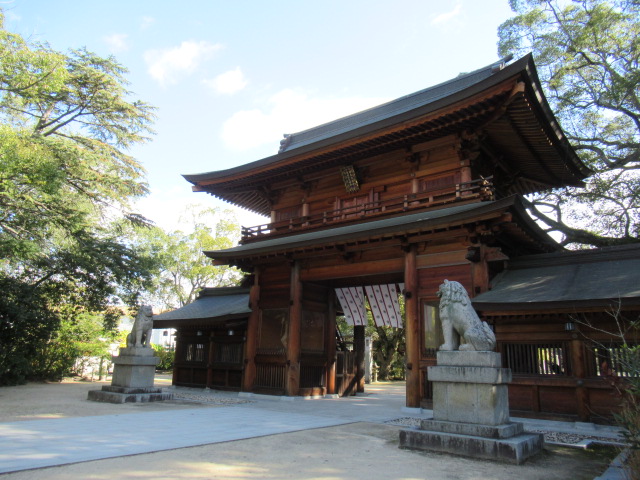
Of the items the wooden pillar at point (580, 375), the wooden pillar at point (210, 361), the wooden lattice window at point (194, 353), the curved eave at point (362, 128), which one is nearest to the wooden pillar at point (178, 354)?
the wooden lattice window at point (194, 353)

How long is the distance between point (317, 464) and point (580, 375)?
6.62 metres

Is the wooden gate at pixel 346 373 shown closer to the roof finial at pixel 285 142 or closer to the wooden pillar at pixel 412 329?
the wooden pillar at pixel 412 329

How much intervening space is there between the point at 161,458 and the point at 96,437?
1955 mm

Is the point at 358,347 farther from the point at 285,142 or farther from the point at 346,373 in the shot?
the point at 285,142

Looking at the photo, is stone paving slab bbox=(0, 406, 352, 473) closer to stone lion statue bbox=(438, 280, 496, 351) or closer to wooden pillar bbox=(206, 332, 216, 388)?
stone lion statue bbox=(438, 280, 496, 351)

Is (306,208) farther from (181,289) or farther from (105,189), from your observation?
(181,289)

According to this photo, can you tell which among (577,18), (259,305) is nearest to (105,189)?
(259,305)

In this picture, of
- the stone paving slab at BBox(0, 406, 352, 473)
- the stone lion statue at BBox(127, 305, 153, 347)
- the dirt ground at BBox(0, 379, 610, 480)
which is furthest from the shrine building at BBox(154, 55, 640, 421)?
the stone paving slab at BBox(0, 406, 352, 473)

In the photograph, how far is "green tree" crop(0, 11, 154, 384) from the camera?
43.9ft

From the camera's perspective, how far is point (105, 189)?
17672 millimetres

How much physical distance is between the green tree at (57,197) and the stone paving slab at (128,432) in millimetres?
7545

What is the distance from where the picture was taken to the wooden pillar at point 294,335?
44.2ft

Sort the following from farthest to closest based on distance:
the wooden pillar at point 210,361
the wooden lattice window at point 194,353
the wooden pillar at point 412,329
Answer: the wooden lattice window at point 194,353 → the wooden pillar at point 210,361 → the wooden pillar at point 412,329

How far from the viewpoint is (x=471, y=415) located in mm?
6555
